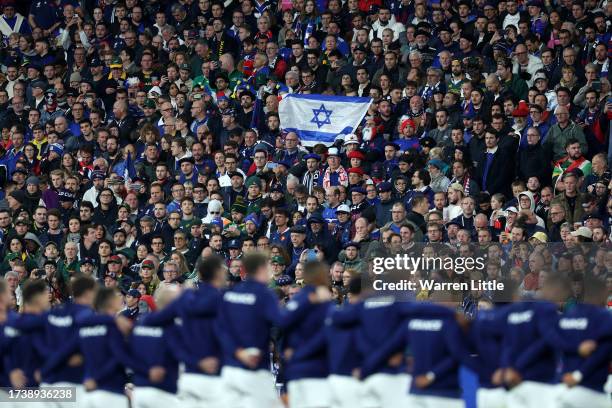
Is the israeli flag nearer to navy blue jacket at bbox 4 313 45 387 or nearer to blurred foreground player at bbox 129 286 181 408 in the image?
navy blue jacket at bbox 4 313 45 387

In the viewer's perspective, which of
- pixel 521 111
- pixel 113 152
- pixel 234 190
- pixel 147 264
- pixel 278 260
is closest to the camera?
pixel 278 260

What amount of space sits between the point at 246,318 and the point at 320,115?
1032 centimetres

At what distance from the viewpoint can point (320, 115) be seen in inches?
902

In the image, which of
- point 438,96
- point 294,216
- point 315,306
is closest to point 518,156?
point 438,96

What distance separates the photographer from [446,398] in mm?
12250

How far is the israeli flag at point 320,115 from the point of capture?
74.1ft

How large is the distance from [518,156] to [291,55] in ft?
18.8

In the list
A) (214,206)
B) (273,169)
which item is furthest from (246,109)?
(214,206)

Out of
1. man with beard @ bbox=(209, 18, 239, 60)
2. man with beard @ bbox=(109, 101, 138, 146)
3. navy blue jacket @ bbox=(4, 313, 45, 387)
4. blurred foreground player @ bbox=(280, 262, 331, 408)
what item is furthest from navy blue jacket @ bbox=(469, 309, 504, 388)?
man with beard @ bbox=(209, 18, 239, 60)

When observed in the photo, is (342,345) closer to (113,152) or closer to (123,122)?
(113,152)

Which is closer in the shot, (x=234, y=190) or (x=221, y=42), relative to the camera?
(x=234, y=190)

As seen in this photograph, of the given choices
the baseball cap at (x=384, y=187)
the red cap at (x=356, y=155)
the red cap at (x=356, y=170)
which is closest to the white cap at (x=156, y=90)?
the red cap at (x=356, y=155)

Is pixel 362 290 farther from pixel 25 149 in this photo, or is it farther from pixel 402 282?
pixel 25 149

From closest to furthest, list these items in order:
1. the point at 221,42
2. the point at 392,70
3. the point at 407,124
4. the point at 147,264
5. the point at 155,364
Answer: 1. the point at 155,364
2. the point at 147,264
3. the point at 407,124
4. the point at 392,70
5. the point at 221,42
